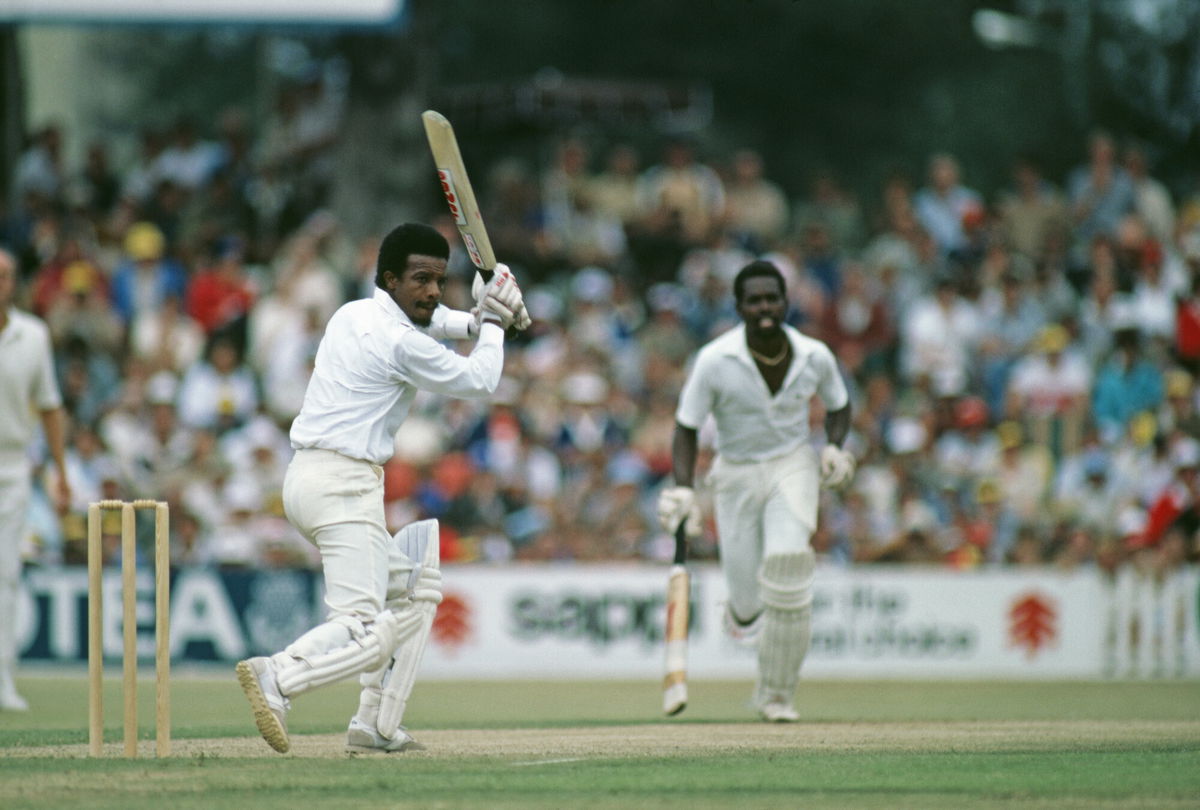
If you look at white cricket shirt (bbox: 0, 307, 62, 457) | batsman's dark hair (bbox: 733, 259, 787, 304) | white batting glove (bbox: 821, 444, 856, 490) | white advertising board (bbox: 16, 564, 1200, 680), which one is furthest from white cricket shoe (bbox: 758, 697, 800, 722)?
white advertising board (bbox: 16, 564, 1200, 680)

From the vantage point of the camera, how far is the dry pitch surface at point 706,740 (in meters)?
7.87

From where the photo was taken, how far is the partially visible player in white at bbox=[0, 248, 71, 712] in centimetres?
1062

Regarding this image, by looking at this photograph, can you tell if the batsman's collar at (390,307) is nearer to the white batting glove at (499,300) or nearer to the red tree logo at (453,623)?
the white batting glove at (499,300)

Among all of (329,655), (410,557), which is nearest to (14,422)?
(410,557)

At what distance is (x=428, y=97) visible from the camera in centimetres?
2067

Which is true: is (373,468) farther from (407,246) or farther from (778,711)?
(778,711)

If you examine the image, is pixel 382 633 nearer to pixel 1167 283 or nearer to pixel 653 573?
pixel 653 573

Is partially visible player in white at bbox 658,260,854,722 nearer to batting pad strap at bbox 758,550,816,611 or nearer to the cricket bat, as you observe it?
batting pad strap at bbox 758,550,816,611

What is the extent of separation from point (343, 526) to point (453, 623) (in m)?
8.42

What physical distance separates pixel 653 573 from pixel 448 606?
1805mm

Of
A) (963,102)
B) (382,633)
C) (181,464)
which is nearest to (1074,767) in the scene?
(382,633)

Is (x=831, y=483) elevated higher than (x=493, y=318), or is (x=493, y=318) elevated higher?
(x=493, y=318)

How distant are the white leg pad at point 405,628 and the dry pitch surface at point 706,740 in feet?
0.69

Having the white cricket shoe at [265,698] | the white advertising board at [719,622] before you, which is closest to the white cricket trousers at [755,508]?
the white cricket shoe at [265,698]
